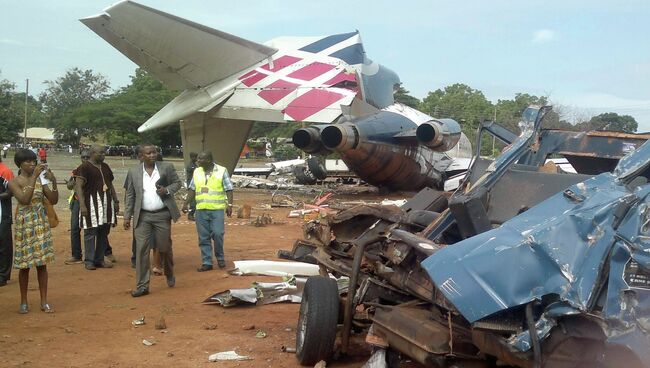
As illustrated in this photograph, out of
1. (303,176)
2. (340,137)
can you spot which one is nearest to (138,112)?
(303,176)

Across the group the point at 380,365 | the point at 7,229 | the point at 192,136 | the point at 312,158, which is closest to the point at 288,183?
the point at 312,158

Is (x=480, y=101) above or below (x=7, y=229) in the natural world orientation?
above

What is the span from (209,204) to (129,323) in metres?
3.13

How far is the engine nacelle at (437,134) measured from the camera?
1808 centimetres

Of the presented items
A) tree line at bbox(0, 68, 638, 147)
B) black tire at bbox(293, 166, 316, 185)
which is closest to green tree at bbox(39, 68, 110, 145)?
tree line at bbox(0, 68, 638, 147)

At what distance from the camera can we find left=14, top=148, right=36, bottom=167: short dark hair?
7586mm

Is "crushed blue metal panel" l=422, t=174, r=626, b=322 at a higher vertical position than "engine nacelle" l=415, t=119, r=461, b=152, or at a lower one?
lower

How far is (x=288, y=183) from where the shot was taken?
27391 mm

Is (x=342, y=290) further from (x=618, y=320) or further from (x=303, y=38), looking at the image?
(x=303, y=38)

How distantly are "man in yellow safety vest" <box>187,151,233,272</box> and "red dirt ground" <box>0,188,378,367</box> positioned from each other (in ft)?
1.21

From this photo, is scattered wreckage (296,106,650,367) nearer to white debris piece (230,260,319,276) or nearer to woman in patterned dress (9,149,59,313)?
woman in patterned dress (9,149,59,313)

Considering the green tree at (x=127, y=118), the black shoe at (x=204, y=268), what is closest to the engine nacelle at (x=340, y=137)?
the black shoe at (x=204, y=268)

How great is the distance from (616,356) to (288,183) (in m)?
24.3

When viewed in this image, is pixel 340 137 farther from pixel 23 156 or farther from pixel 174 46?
pixel 23 156
